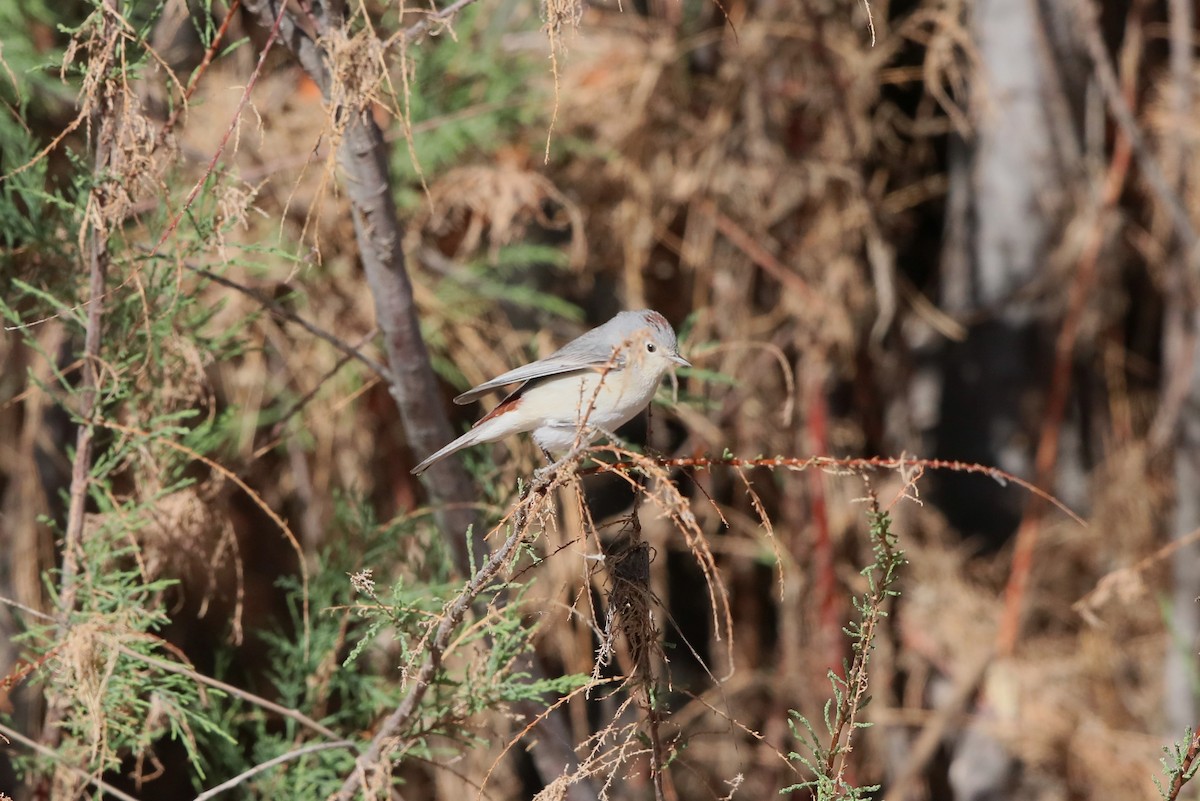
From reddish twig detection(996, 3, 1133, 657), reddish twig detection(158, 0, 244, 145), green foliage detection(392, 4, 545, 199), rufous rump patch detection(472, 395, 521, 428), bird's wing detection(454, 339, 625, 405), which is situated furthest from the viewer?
reddish twig detection(996, 3, 1133, 657)

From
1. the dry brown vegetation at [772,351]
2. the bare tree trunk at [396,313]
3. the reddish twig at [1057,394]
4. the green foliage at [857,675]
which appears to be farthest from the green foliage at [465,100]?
the green foliage at [857,675]

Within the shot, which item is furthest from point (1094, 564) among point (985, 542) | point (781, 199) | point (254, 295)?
point (254, 295)

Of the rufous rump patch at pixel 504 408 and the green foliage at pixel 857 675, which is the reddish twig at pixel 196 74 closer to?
the rufous rump patch at pixel 504 408

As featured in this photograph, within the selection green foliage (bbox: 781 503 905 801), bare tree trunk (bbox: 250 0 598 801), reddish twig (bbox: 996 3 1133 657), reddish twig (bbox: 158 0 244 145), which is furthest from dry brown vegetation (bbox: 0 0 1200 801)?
green foliage (bbox: 781 503 905 801)

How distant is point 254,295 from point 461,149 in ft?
4.99

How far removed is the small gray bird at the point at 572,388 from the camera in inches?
86.0

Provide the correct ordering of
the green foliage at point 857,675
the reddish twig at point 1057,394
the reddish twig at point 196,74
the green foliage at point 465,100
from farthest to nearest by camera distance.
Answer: the reddish twig at point 1057,394
the green foliage at point 465,100
the reddish twig at point 196,74
the green foliage at point 857,675

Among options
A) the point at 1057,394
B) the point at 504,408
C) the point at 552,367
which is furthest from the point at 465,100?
the point at 1057,394

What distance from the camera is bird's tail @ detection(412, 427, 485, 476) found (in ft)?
7.39

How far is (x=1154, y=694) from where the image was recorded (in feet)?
13.0

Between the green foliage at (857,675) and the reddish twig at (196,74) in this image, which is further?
the reddish twig at (196,74)

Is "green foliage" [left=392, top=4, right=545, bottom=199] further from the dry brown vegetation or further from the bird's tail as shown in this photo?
the bird's tail

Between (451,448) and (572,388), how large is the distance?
0.26m

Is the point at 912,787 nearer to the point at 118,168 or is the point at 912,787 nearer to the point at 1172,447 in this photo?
the point at 1172,447
